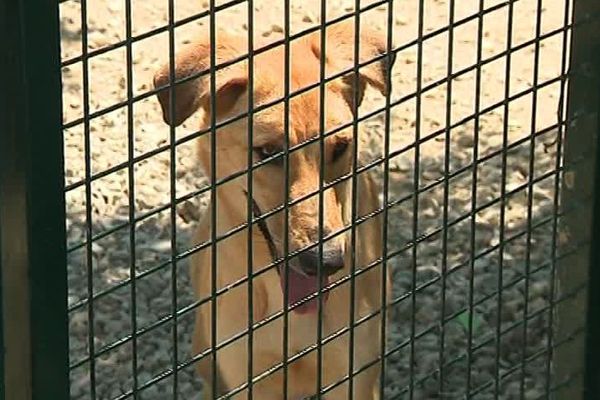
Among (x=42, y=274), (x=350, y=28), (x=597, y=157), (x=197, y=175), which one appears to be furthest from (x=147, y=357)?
(x=42, y=274)

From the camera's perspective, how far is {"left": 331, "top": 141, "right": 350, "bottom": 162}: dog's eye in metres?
3.92

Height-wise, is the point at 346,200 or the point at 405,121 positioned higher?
the point at 346,200

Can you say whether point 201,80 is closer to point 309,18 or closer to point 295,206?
point 295,206

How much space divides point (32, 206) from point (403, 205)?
3.31 m

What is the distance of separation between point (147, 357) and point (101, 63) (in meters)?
1.94

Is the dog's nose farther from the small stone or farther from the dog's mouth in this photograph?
the small stone

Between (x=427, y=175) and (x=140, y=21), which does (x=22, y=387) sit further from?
(x=140, y=21)

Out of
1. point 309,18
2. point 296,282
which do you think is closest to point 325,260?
point 296,282

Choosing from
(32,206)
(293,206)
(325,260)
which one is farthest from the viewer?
(293,206)

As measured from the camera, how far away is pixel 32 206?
2.65 m

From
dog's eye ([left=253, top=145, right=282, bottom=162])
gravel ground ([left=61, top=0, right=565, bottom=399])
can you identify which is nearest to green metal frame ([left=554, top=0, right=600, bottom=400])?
gravel ground ([left=61, top=0, right=565, bottom=399])

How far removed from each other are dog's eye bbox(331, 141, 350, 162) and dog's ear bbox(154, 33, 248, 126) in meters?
0.28

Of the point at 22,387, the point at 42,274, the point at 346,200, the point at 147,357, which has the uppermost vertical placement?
the point at 42,274

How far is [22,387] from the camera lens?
2.76m
